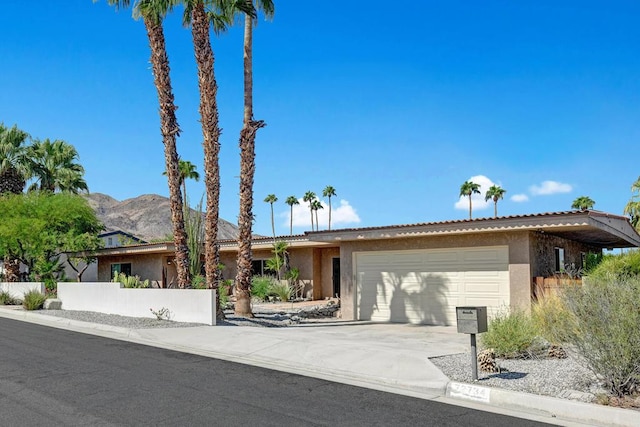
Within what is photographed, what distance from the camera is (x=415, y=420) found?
24.8 feet

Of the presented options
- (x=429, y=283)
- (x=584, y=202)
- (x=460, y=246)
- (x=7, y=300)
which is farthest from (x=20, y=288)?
(x=584, y=202)

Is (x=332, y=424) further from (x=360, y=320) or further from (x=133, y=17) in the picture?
(x=133, y=17)

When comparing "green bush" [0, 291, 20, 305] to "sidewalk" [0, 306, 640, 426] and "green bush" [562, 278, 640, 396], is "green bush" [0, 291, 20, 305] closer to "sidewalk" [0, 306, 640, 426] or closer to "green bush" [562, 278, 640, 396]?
"sidewalk" [0, 306, 640, 426]

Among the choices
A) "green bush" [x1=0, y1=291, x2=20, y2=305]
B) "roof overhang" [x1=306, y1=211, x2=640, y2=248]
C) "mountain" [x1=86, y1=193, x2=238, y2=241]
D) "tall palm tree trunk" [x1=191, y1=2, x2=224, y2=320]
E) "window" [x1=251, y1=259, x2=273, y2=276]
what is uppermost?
"mountain" [x1=86, y1=193, x2=238, y2=241]

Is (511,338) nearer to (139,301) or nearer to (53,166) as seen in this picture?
(139,301)

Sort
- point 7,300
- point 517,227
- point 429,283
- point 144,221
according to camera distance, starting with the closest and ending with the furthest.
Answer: point 517,227 → point 429,283 → point 7,300 → point 144,221

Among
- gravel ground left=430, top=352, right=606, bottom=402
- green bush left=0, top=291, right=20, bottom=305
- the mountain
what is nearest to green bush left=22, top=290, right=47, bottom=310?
green bush left=0, top=291, right=20, bottom=305

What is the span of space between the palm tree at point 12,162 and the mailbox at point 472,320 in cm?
3625

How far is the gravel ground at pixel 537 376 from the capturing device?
339 inches

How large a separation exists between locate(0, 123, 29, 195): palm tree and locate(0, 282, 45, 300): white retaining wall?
28.3 feet

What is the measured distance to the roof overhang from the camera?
16.2 m

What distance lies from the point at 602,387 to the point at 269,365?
608 centimetres

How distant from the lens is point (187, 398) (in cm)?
868

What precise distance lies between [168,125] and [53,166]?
22.6 m
